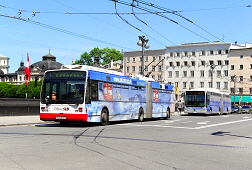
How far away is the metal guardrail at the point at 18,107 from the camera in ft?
94.7

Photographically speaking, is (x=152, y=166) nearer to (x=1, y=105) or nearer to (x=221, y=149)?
(x=221, y=149)

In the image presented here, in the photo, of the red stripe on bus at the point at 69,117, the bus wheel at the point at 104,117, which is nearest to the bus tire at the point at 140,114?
the bus wheel at the point at 104,117

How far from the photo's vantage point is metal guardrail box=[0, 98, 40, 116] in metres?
28.9

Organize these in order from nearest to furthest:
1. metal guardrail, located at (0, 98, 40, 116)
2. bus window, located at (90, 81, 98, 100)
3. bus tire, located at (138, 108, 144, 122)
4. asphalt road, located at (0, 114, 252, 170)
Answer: asphalt road, located at (0, 114, 252, 170)
bus window, located at (90, 81, 98, 100)
bus tire, located at (138, 108, 144, 122)
metal guardrail, located at (0, 98, 40, 116)

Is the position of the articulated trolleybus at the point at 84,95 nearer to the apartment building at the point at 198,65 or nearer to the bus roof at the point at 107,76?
the bus roof at the point at 107,76

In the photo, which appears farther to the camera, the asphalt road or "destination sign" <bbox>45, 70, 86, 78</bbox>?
"destination sign" <bbox>45, 70, 86, 78</bbox>

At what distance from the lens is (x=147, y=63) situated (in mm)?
115750

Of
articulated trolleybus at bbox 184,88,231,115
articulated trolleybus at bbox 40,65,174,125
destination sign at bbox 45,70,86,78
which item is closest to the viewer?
articulated trolleybus at bbox 40,65,174,125

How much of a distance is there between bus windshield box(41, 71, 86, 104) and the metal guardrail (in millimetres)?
9752

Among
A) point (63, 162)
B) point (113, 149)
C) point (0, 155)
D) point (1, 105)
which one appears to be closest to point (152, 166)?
point (63, 162)

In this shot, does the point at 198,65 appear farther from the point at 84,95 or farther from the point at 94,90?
the point at 84,95

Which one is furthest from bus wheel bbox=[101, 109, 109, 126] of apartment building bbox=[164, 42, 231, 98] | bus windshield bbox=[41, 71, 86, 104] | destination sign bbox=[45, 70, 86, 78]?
apartment building bbox=[164, 42, 231, 98]

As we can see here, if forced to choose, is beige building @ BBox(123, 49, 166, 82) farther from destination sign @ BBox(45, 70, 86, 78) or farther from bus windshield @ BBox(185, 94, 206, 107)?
destination sign @ BBox(45, 70, 86, 78)

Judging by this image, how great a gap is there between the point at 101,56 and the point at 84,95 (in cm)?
10173
